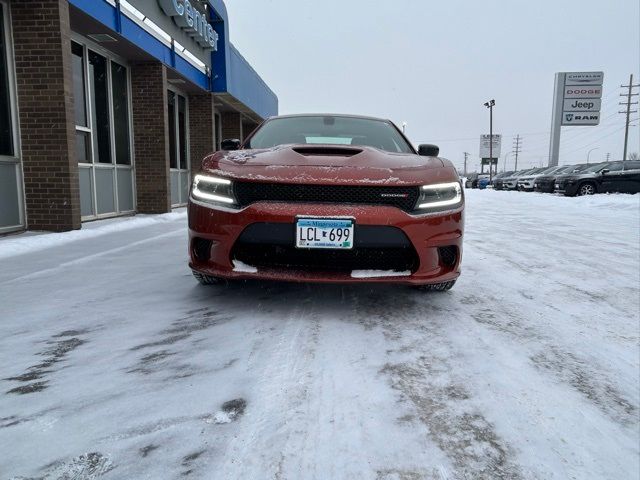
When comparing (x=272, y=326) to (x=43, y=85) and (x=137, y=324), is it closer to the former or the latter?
(x=137, y=324)

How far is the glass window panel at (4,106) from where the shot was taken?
18.2ft

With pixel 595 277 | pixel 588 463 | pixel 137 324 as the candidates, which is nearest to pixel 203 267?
pixel 137 324

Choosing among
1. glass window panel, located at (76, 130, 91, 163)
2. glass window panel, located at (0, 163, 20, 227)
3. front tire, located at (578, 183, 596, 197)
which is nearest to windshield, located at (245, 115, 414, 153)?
glass window panel, located at (0, 163, 20, 227)

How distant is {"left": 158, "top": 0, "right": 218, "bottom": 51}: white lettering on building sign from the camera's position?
344 inches

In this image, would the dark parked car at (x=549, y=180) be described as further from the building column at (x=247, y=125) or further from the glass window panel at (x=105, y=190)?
the glass window panel at (x=105, y=190)

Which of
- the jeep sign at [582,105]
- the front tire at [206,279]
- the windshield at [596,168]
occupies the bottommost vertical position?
the front tire at [206,279]

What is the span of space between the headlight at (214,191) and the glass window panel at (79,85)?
18.8 feet

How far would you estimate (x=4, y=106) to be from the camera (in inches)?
222

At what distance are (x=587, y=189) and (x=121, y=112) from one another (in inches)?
632

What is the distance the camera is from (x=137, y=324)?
230 centimetres

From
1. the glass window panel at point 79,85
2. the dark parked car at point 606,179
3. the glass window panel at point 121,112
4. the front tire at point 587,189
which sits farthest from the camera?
the front tire at point 587,189

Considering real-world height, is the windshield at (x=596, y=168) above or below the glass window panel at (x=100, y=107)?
below

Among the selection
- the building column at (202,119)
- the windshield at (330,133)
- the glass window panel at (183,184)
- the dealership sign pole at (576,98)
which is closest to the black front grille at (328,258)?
the windshield at (330,133)

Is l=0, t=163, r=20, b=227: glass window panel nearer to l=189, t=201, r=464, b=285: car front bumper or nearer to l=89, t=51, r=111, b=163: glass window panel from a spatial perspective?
l=89, t=51, r=111, b=163: glass window panel
